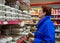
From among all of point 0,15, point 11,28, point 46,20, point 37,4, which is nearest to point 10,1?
point 11,28

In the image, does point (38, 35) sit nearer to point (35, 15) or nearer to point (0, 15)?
point (0, 15)

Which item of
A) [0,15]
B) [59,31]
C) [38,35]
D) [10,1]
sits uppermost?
[10,1]

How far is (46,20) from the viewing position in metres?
2.74

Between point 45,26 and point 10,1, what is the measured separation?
75cm

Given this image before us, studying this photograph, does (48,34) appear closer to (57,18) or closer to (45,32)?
Answer: (45,32)

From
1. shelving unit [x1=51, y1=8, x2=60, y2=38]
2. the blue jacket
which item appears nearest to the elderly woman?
the blue jacket

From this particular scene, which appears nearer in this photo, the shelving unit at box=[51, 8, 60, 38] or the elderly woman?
the elderly woman

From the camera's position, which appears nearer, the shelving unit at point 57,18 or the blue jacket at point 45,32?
the blue jacket at point 45,32

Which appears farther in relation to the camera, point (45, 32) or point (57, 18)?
point (57, 18)

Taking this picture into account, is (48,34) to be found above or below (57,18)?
above

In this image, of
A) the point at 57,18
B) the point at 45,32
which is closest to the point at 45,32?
the point at 45,32

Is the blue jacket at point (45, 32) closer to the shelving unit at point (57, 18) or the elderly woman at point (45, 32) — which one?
the elderly woman at point (45, 32)

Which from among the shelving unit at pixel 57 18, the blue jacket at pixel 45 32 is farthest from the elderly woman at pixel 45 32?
the shelving unit at pixel 57 18

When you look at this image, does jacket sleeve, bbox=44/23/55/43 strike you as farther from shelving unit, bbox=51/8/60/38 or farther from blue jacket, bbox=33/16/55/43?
shelving unit, bbox=51/8/60/38
